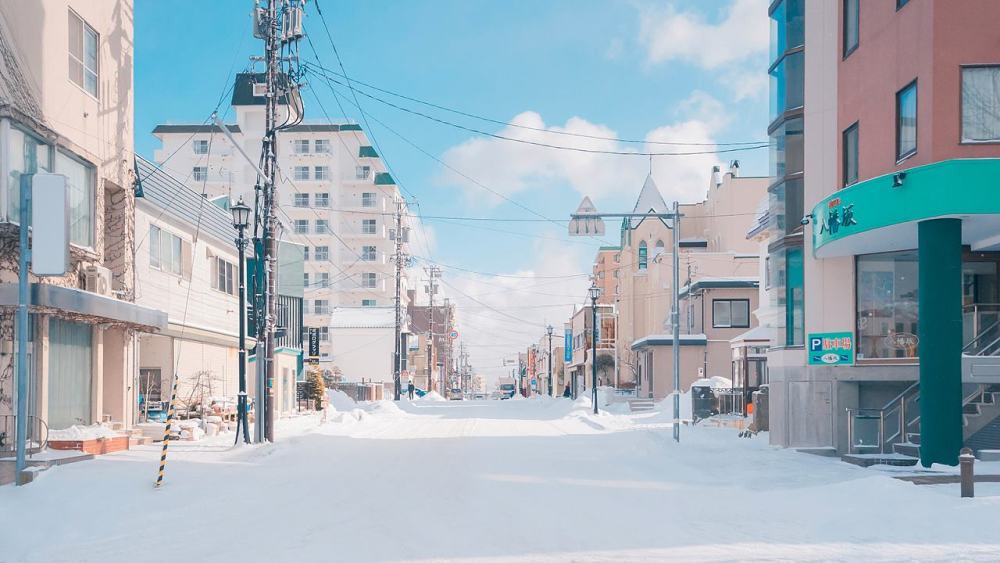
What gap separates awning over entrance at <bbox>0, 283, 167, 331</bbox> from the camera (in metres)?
16.6

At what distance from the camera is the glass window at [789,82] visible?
2494 centimetres

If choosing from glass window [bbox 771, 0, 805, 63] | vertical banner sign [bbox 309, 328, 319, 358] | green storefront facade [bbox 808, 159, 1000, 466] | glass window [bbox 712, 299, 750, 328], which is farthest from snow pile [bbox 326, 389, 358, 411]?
green storefront facade [bbox 808, 159, 1000, 466]

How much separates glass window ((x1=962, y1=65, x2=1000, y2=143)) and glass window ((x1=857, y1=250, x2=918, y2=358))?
15.5 ft

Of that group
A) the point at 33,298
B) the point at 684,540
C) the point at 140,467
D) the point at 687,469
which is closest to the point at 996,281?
the point at 687,469

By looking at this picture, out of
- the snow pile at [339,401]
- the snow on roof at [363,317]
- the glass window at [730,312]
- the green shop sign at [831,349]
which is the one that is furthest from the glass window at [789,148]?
the snow on roof at [363,317]

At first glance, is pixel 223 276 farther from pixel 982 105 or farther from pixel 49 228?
pixel 982 105

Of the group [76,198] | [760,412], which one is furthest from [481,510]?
[760,412]

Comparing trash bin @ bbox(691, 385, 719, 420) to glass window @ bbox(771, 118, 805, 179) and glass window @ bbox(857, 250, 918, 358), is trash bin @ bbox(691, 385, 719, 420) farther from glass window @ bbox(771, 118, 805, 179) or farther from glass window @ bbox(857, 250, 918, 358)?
glass window @ bbox(857, 250, 918, 358)

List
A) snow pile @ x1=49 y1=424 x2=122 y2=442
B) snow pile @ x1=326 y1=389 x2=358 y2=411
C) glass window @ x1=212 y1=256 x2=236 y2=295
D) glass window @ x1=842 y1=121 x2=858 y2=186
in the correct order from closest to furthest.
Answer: snow pile @ x1=49 y1=424 x2=122 y2=442, glass window @ x1=842 y1=121 x2=858 y2=186, glass window @ x1=212 y1=256 x2=236 y2=295, snow pile @ x1=326 y1=389 x2=358 y2=411

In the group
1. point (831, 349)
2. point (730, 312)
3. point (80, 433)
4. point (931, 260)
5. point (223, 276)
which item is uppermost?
point (223, 276)

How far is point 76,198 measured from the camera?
20500 millimetres

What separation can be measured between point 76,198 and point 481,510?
12892mm

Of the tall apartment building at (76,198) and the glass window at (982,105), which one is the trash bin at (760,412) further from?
the tall apartment building at (76,198)

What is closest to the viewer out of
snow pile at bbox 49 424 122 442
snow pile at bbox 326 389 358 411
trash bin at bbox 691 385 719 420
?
snow pile at bbox 49 424 122 442
